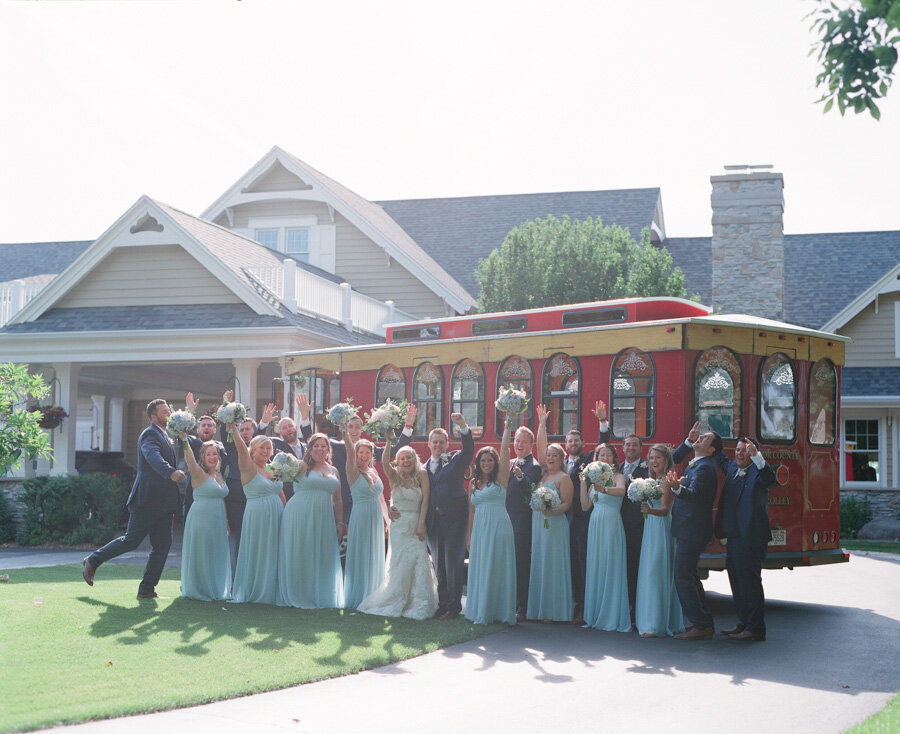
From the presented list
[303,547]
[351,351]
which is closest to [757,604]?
[303,547]

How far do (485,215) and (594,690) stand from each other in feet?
78.8

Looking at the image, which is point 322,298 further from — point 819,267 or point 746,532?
point 819,267

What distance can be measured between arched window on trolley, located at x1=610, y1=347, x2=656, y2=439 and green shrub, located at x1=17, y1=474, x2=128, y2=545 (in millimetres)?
10428

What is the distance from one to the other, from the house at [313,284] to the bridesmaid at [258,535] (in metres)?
4.63

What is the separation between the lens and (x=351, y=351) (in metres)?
15.7

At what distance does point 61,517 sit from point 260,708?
42.2ft

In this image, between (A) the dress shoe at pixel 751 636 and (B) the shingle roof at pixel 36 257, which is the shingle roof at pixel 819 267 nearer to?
(A) the dress shoe at pixel 751 636

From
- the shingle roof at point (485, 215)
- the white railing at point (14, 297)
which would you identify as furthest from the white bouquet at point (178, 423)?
the shingle roof at point (485, 215)

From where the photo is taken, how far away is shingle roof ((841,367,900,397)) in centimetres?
2352

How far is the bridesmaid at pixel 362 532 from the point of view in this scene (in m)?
11.4

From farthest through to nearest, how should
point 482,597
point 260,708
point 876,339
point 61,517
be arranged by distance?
point 876,339, point 61,517, point 482,597, point 260,708

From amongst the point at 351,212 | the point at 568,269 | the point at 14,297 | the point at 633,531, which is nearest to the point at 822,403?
the point at 633,531

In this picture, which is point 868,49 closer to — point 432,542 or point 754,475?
point 754,475

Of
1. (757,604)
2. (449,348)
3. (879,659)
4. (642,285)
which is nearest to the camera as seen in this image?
(879,659)
